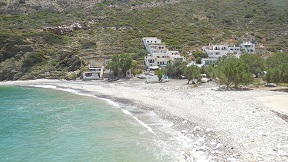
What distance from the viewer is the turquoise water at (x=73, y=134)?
774 inches

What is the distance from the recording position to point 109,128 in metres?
26.3

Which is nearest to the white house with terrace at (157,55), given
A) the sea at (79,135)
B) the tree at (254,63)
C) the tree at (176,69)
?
the tree at (176,69)

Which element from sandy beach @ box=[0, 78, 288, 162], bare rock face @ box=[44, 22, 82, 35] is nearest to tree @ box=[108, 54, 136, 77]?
sandy beach @ box=[0, 78, 288, 162]

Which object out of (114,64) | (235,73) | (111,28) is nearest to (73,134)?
(235,73)

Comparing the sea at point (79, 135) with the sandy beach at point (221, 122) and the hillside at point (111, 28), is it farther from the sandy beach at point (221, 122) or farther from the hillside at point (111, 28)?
the hillside at point (111, 28)

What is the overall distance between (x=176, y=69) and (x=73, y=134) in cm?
4587

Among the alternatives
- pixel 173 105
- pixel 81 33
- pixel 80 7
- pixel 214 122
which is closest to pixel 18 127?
pixel 173 105

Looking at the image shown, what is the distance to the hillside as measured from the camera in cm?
8650

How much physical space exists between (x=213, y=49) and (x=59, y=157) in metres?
81.5

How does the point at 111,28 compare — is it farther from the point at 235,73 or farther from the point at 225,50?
the point at 235,73

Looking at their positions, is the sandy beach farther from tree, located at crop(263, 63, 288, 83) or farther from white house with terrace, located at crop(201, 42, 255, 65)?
white house with terrace, located at crop(201, 42, 255, 65)

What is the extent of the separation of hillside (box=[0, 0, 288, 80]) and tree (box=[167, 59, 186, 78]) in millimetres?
17014

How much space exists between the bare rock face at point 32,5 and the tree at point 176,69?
111 m

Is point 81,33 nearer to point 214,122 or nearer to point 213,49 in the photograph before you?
point 213,49
